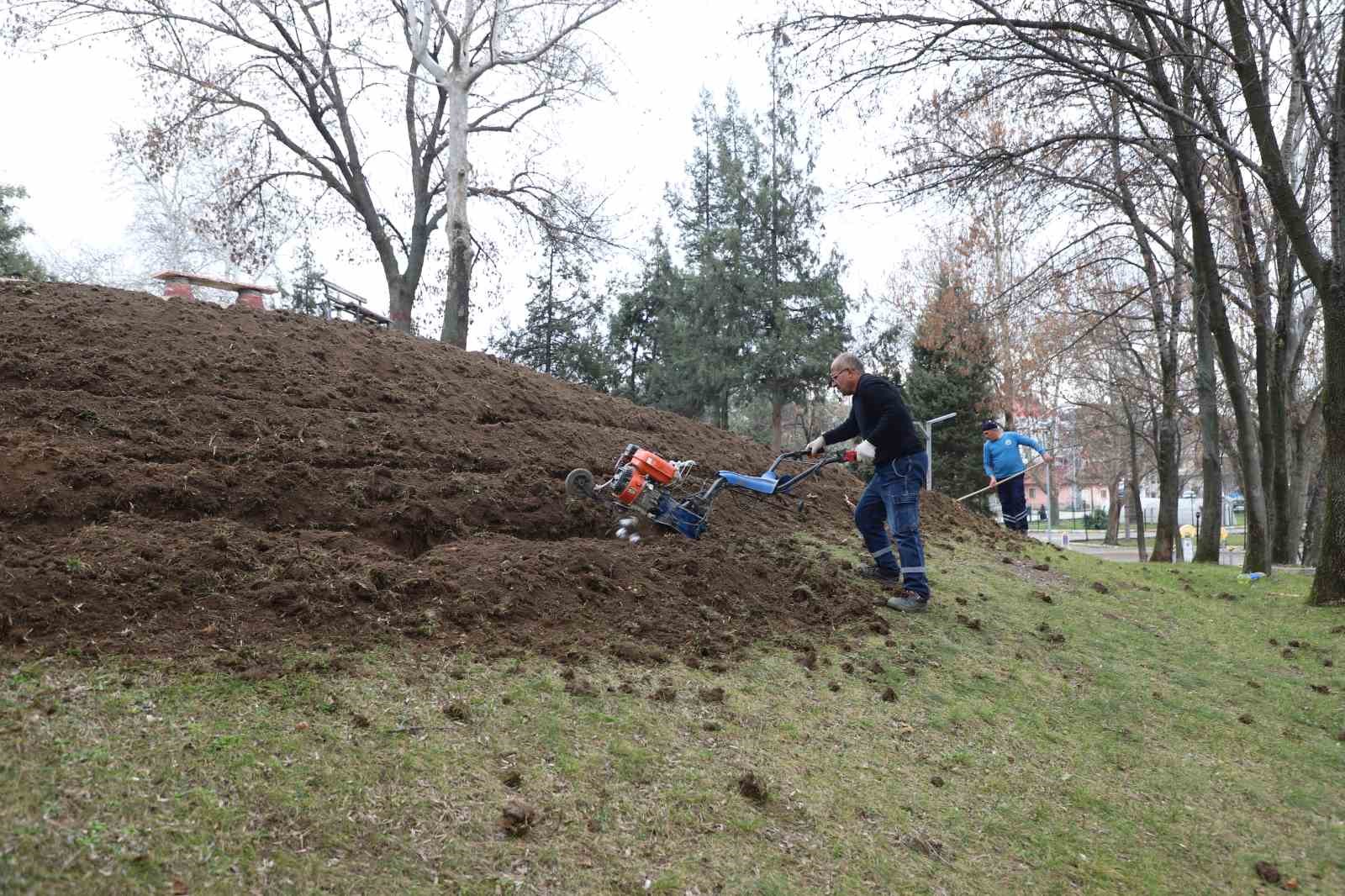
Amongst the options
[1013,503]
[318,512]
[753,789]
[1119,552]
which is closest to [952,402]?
[1119,552]

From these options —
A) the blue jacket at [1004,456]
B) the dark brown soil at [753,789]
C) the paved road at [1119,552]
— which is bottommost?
the dark brown soil at [753,789]

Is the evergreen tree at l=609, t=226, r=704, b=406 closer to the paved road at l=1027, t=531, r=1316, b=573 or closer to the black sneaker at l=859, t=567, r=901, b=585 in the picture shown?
the paved road at l=1027, t=531, r=1316, b=573

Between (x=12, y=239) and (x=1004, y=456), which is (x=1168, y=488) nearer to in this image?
(x=1004, y=456)

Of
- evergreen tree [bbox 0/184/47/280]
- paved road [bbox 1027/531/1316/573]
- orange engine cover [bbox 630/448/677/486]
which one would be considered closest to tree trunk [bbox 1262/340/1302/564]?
paved road [bbox 1027/531/1316/573]

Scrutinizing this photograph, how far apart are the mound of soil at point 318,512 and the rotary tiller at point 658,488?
0.17 meters

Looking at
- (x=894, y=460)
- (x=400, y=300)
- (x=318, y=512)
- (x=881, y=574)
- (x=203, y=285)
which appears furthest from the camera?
(x=400, y=300)

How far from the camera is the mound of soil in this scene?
4406 millimetres

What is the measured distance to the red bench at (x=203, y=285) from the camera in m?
9.69

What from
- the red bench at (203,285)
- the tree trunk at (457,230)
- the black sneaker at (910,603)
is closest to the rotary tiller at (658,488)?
the black sneaker at (910,603)

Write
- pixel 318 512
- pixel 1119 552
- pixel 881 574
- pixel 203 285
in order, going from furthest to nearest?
pixel 1119 552 < pixel 203 285 < pixel 881 574 < pixel 318 512

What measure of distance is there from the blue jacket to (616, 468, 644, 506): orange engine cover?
303 inches

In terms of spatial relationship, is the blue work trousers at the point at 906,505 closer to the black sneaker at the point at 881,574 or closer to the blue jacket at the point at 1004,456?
the black sneaker at the point at 881,574

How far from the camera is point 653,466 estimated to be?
659cm

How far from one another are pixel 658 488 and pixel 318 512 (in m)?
2.77
